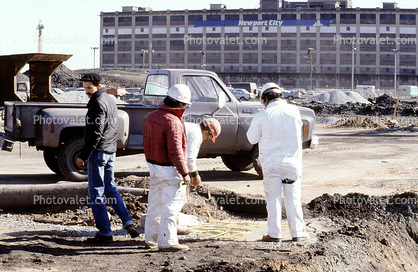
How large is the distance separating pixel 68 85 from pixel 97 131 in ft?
230

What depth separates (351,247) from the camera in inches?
241

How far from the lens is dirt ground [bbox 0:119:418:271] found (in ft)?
16.5

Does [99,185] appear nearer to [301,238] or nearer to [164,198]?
[164,198]

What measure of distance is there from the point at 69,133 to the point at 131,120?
121cm

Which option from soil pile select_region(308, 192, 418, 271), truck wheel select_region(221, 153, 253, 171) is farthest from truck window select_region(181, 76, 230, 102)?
soil pile select_region(308, 192, 418, 271)

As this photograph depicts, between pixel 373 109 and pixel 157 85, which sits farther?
pixel 373 109

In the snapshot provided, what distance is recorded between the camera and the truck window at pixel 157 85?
10336mm

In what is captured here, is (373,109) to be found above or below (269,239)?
above

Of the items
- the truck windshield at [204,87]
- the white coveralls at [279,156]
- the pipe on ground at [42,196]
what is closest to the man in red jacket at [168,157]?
the white coveralls at [279,156]

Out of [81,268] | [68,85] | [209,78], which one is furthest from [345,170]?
[68,85]

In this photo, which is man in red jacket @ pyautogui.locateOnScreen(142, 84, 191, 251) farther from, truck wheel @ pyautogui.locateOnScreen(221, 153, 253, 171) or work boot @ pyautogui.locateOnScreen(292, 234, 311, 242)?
truck wheel @ pyautogui.locateOnScreen(221, 153, 253, 171)

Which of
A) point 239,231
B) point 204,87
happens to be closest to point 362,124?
point 204,87

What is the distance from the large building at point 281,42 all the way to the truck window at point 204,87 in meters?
92.7

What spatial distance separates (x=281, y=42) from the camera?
108m
